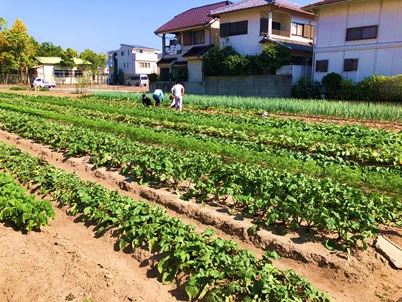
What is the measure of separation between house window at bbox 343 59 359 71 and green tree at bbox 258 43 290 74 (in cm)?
422

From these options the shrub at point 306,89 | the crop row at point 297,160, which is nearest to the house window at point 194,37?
the shrub at point 306,89

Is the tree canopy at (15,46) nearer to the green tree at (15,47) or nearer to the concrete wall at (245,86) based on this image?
the green tree at (15,47)

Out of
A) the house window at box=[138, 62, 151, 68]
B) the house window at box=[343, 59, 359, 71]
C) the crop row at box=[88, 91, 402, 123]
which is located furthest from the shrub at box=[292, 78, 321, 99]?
the house window at box=[138, 62, 151, 68]

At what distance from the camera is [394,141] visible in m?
9.12

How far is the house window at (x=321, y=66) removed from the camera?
24359 millimetres

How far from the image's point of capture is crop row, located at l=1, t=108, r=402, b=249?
13.4 ft

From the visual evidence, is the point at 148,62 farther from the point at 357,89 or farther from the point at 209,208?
the point at 209,208

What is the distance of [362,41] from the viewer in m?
22.6

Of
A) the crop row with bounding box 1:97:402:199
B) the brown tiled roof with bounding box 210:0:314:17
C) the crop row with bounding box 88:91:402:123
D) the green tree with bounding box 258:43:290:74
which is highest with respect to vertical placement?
the brown tiled roof with bounding box 210:0:314:17

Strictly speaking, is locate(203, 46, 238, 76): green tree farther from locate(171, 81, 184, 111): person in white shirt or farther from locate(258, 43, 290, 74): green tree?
locate(171, 81, 184, 111): person in white shirt

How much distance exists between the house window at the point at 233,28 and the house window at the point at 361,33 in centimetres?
927

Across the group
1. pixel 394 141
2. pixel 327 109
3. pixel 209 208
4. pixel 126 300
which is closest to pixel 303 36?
pixel 327 109

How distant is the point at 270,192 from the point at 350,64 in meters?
21.4

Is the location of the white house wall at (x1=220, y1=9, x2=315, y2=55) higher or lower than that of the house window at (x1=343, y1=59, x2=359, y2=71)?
higher
